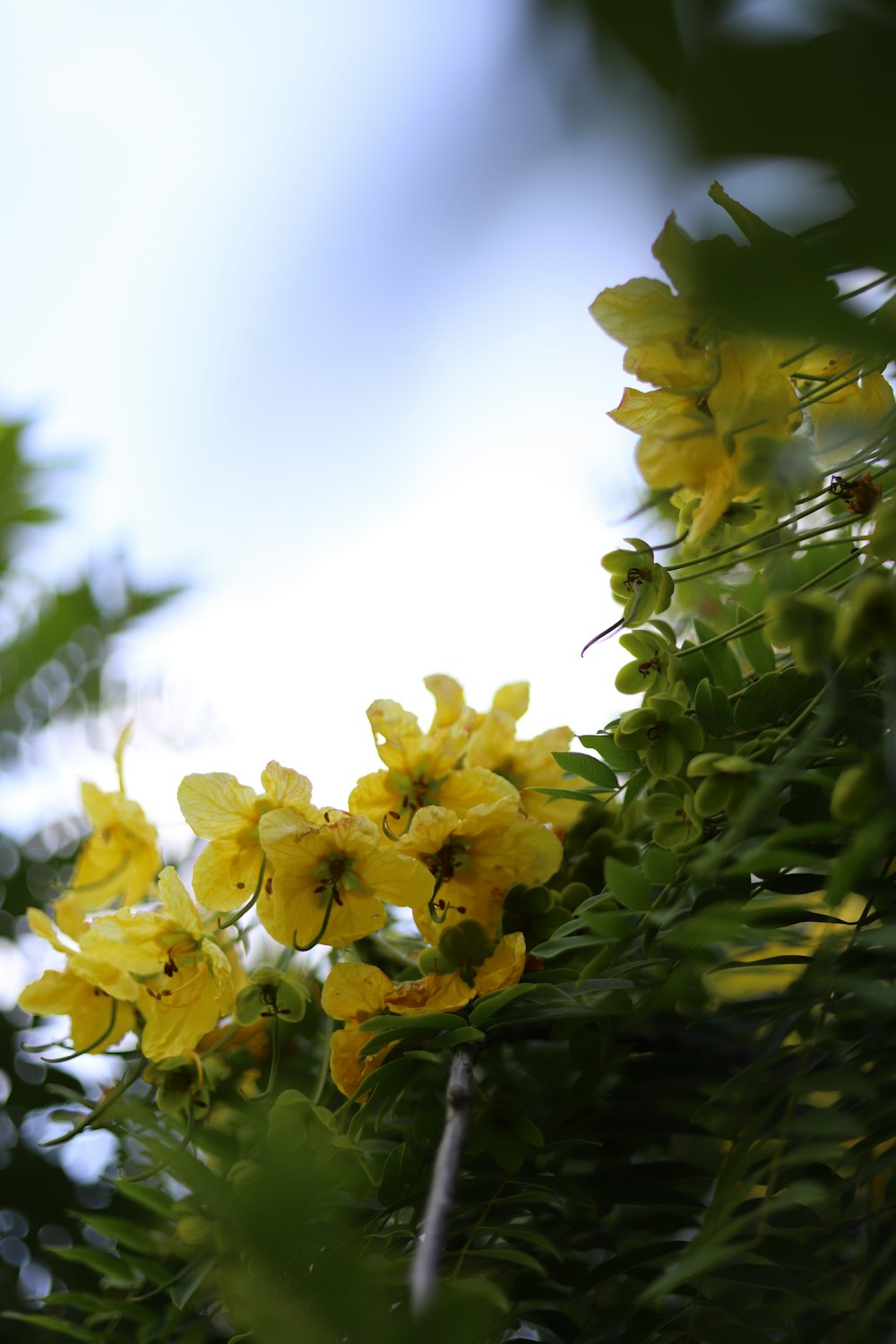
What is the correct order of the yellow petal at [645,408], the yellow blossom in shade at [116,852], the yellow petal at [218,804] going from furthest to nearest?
the yellow blossom in shade at [116,852], the yellow petal at [218,804], the yellow petal at [645,408]

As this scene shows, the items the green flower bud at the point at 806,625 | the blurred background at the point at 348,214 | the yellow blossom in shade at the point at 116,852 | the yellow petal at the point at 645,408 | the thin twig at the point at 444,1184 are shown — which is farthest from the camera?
the yellow blossom in shade at the point at 116,852

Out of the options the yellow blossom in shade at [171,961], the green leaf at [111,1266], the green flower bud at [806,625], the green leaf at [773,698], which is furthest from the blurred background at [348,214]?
the green leaf at [111,1266]

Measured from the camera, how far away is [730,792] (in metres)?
0.41

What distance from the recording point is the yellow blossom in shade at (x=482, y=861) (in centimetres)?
52

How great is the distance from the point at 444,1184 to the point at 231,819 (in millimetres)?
291

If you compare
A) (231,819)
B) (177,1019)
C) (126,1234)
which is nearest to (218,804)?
(231,819)

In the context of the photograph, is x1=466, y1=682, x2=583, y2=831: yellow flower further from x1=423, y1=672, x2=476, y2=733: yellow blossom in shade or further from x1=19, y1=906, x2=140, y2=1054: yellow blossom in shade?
x1=19, y1=906, x2=140, y2=1054: yellow blossom in shade

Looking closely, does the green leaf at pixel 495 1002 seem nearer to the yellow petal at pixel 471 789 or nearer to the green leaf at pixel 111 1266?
the yellow petal at pixel 471 789

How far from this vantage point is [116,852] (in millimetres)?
675

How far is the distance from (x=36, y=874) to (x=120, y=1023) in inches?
16.7

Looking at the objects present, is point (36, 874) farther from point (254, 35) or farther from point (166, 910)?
point (254, 35)

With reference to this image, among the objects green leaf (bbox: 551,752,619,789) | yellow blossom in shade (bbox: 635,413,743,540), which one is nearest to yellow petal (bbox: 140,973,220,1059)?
green leaf (bbox: 551,752,619,789)

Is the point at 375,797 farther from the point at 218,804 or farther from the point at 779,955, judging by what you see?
the point at 779,955

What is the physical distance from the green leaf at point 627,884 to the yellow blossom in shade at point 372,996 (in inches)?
2.4
